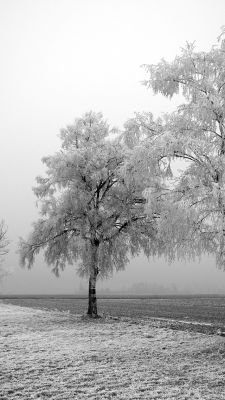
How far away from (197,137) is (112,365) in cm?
742

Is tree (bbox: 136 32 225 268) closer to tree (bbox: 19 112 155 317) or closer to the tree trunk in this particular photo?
tree (bbox: 19 112 155 317)

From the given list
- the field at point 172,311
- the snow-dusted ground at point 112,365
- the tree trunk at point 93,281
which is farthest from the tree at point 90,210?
the snow-dusted ground at point 112,365

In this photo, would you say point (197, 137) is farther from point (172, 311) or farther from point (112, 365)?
point (172, 311)

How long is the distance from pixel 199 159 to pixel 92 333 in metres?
8.62

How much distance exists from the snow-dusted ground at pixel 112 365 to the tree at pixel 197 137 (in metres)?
3.42

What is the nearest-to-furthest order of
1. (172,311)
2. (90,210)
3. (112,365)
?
1. (112,365)
2. (90,210)
3. (172,311)

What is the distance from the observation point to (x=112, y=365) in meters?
9.96

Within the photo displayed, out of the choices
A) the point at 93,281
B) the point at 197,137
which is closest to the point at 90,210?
the point at 93,281

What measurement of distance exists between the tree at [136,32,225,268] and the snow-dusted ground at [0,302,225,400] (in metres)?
3.42

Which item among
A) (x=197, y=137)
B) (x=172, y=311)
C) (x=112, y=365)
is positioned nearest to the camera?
(x=112, y=365)

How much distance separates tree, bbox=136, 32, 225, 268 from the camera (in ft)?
39.1

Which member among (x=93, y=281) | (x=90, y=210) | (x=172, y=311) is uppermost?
(x=90, y=210)

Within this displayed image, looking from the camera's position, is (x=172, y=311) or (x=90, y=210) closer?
(x=90, y=210)

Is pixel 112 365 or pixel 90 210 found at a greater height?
pixel 90 210
